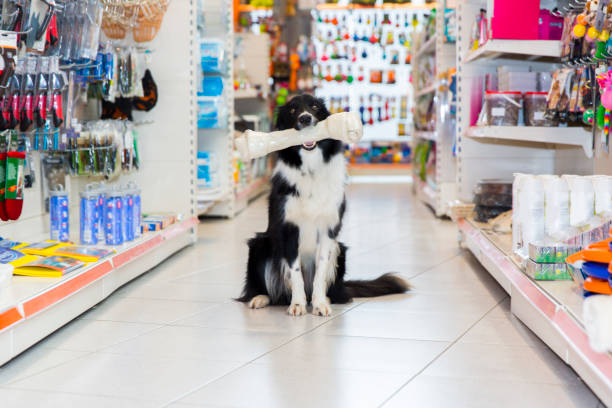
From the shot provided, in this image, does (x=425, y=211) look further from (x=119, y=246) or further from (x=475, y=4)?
(x=119, y=246)

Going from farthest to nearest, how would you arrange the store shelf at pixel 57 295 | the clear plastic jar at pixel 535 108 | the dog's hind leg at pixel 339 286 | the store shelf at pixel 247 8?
1. the store shelf at pixel 247 8
2. the clear plastic jar at pixel 535 108
3. the dog's hind leg at pixel 339 286
4. the store shelf at pixel 57 295

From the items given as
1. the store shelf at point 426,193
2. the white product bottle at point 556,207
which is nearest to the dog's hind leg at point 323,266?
the white product bottle at point 556,207

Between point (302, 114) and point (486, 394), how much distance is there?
1.45 metres

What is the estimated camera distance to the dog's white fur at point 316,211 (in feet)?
10.2

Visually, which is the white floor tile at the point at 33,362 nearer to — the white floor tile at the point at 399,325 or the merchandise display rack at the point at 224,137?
the white floor tile at the point at 399,325

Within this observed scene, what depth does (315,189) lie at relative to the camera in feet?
10.2

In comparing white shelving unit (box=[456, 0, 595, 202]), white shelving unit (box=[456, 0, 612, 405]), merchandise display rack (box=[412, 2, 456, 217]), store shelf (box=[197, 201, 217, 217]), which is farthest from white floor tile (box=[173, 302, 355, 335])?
merchandise display rack (box=[412, 2, 456, 217])

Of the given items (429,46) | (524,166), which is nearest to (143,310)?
(524,166)

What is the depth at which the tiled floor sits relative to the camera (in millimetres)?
2084

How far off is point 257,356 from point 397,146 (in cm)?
979

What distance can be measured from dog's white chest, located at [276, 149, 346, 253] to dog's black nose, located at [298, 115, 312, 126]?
0.43 ft

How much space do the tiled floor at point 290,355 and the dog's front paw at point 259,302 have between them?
0.05 meters

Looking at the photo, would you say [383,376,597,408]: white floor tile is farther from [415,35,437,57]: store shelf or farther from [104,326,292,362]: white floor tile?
[415,35,437,57]: store shelf

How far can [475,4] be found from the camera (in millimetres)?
5004
